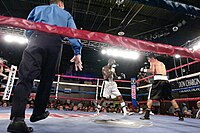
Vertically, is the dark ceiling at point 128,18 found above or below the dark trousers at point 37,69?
above

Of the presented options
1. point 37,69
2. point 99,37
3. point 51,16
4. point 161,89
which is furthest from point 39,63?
point 161,89

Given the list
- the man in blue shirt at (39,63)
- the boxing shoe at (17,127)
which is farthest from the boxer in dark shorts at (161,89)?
the boxing shoe at (17,127)

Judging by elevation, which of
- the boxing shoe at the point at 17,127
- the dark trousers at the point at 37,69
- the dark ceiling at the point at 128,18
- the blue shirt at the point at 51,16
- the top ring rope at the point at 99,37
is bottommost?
the boxing shoe at the point at 17,127

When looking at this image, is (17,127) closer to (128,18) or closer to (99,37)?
(99,37)

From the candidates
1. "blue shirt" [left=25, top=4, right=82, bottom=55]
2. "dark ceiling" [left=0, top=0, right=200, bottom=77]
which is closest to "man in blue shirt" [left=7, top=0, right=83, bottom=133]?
"blue shirt" [left=25, top=4, right=82, bottom=55]

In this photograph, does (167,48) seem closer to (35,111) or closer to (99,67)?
(35,111)

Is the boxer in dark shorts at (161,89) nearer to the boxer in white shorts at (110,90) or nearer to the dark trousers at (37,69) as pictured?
the boxer in white shorts at (110,90)

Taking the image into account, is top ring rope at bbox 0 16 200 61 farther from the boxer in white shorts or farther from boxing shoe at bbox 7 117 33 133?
the boxer in white shorts

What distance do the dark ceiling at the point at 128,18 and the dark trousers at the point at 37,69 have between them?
5750 mm

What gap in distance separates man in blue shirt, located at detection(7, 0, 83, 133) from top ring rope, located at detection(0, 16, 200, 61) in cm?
7

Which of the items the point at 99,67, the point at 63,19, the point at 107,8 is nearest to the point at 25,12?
the point at 107,8

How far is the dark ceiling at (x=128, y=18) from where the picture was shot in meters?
7.11

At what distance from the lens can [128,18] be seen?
7.98m

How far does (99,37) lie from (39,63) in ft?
1.78
